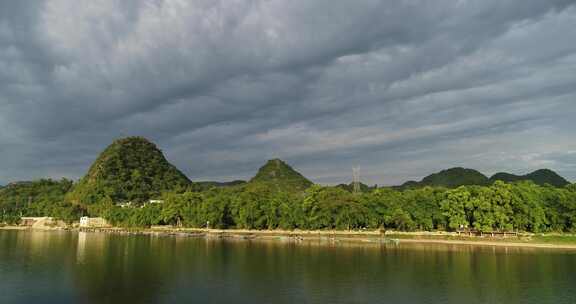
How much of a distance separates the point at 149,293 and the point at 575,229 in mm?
67673

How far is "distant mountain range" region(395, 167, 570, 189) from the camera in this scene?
151m

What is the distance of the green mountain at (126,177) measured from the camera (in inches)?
5684

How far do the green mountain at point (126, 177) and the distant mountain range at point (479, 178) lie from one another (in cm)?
10507

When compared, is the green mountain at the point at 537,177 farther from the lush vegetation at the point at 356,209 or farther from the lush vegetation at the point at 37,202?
the lush vegetation at the point at 37,202

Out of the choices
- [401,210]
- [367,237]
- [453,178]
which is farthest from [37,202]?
[453,178]

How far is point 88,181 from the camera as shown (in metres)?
159

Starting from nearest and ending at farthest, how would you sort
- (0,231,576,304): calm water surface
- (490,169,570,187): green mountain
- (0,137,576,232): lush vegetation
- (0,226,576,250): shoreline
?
(0,231,576,304): calm water surface
(0,226,576,250): shoreline
(0,137,576,232): lush vegetation
(490,169,570,187): green mountain

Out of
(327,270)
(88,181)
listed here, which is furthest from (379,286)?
(88,181)

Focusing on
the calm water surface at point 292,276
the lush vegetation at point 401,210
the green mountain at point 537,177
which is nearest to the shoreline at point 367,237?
the lush vegetation at point 401,210

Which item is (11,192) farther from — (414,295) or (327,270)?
(414,295)

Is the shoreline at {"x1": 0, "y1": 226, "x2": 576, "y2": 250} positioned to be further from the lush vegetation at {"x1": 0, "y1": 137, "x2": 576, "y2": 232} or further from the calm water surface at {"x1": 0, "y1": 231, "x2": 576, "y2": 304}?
the calm water surface at {"x1": 0, "y1": 231, "x2": 576, "y2": 304}

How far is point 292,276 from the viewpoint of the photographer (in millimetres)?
35312

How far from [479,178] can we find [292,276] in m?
140

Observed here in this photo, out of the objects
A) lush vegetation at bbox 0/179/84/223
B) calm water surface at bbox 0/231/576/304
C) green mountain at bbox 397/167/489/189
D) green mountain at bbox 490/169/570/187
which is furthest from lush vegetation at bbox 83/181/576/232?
green mountain at bbox 490/169/570/187
